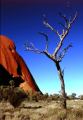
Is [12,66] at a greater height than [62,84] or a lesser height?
greater

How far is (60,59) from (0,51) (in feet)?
132

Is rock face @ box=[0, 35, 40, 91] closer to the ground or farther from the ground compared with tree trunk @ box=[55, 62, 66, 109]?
farther from the ground

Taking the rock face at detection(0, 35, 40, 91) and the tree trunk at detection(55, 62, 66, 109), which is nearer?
the tree trunk at detection(55, 62, 66, 109)

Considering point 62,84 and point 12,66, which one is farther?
point 12,66

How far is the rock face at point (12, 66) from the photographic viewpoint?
56344 millimetres

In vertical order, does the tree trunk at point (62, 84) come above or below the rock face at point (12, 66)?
below

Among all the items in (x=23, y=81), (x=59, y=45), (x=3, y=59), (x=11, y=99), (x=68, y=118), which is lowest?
(x=68, y=118)

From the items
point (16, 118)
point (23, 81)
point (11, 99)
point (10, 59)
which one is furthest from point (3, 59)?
point (16, 118)

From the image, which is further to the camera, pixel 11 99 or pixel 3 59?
pixel 3 59

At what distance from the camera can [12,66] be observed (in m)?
58.2

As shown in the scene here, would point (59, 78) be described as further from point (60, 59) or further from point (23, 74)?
point (23, 74)

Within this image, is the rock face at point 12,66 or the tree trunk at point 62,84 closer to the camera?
the tree trunk at point 62,84

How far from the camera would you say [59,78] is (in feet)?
66.4

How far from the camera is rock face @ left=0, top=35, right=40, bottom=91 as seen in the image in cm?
5634
